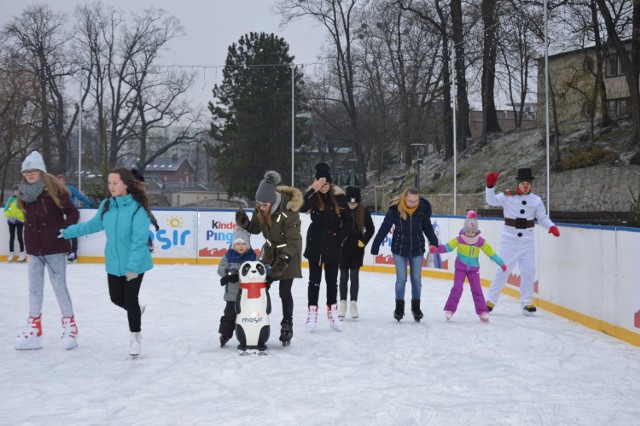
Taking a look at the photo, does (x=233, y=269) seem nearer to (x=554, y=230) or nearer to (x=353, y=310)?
(x=353, y=310)

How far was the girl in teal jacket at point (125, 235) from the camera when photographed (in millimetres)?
6254

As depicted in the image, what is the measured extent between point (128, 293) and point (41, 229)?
1.07m

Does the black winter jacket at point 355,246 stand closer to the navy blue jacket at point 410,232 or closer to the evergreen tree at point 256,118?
the navy blue jacket at point 410,232

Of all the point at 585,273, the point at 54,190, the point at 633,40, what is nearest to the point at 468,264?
the point at 585,273

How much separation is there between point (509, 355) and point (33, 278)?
4309mm

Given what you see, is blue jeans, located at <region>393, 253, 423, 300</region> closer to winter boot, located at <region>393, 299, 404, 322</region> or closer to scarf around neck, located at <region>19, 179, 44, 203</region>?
winter boot, located at <region>393, 299, 404, 322</region>

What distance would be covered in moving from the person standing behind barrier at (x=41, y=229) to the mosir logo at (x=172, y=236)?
387 inches

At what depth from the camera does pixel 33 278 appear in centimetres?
685

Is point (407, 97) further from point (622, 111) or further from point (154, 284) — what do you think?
point (154, 284)

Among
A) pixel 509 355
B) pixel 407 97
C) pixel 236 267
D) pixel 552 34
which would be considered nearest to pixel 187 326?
pixel 236 267

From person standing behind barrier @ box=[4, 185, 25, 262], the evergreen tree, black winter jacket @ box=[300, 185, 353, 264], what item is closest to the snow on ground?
black winter jacket @ box=[300, 185, 353, 264]

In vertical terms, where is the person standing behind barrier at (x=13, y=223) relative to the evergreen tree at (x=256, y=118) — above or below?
below

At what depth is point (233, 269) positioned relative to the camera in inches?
267

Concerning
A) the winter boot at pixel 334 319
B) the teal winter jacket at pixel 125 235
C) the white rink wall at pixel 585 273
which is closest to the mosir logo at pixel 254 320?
the teal winter jacket at pixel 125 235
